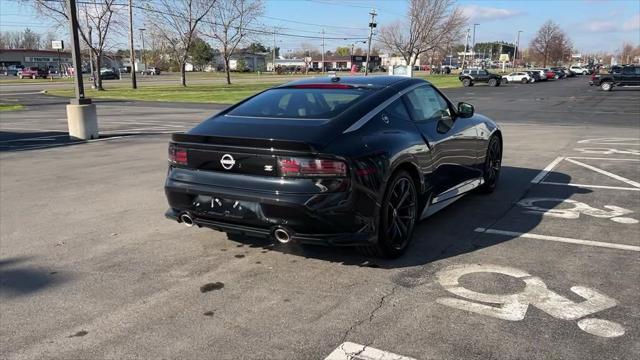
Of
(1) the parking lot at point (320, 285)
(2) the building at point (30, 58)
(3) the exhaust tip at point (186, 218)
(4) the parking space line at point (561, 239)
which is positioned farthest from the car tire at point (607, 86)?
(2) the building at point (30, 58)

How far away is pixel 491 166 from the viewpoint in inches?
277

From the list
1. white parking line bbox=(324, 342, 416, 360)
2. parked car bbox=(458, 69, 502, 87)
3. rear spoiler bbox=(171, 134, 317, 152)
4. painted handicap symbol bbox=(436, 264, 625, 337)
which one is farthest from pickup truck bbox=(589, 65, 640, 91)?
white parking line bbox=(324, 342, 416, 360)

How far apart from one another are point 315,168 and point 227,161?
0.73m

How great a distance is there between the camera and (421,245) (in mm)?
4945

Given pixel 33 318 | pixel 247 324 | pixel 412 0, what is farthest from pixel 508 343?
Result: pixel 412 0

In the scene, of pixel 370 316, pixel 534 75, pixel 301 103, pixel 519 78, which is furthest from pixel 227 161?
pixel 534 75

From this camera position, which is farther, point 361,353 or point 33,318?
point 33,318

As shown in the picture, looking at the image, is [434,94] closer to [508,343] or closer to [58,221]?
[508,343]

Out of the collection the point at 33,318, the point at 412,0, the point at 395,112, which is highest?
the point at 412,0

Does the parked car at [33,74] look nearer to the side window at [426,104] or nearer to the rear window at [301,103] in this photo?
the rear window at [301,103]

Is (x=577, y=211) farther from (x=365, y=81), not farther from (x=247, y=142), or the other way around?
(x=247, y=142)

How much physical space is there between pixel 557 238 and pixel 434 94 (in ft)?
6.17

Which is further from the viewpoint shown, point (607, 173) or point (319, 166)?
Answer: point (607, 173)

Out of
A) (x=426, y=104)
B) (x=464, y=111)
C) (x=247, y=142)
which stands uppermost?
(x=426, y=104)
